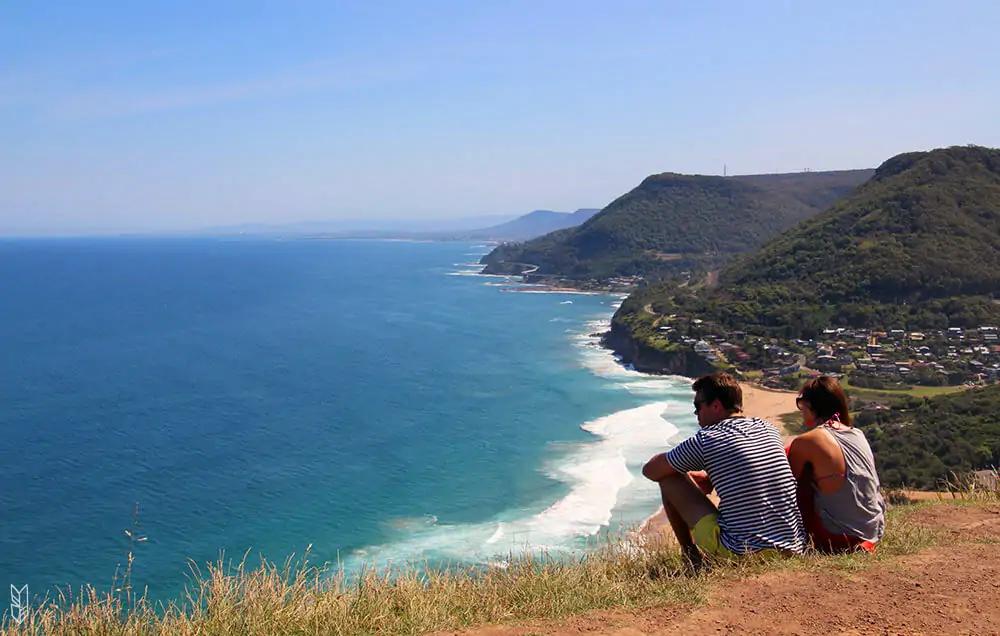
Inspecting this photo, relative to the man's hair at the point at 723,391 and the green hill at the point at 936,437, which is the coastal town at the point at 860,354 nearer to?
the green hill at the point at 936,437

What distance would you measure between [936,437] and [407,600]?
26368 millimetres

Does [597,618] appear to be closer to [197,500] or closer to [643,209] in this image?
[197,500]

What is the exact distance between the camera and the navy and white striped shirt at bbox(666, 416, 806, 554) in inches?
174

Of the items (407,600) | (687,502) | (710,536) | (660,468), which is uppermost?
(660,468)

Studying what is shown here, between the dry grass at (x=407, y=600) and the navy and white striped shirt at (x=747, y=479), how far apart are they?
0.16m

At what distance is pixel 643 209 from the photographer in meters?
132

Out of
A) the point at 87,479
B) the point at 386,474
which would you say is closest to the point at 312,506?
the point at 386,474

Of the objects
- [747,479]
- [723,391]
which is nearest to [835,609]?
[747,479]

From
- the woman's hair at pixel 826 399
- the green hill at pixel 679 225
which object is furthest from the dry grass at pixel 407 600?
the green hill at pixel 679 225

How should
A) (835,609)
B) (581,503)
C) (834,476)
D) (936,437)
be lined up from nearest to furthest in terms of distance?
(835,609) < (834,476) < (581,503) < (936,437)

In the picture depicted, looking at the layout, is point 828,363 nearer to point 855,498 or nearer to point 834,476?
point 855,498

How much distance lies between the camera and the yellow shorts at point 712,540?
4.62 m

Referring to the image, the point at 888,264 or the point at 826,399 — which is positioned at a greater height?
the point at 826,399

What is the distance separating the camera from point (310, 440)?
3216 cm
